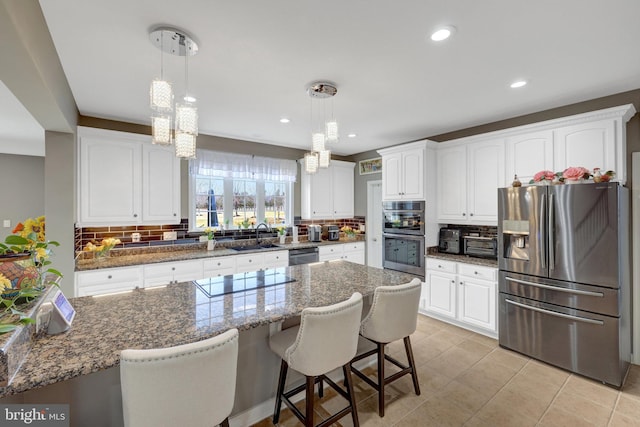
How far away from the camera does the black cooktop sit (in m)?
2.00

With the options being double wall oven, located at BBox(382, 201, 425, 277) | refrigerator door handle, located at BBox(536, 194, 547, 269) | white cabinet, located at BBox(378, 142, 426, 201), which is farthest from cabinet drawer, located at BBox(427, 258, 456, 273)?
refrigerator door handle, located at BBox(536, 194, 547, 269)

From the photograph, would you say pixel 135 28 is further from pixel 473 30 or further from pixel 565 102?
pixel 565 102

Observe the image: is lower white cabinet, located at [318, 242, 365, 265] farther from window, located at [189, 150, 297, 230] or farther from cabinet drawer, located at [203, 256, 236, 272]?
cabinet drawer, located at [203, 256, 236, 272]

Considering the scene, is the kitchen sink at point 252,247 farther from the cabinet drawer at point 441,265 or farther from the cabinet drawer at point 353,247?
the cabinet drawer at point 441,265

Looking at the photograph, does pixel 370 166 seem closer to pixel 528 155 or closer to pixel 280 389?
pixel 528 155

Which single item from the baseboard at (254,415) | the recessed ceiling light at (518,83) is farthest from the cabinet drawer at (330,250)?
the recessed ceiling light at (518,83)

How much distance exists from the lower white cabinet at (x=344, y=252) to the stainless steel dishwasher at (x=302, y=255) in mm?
106

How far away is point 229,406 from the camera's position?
Result: 1.27 m

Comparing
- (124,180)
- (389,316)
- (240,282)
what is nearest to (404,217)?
(389,316)

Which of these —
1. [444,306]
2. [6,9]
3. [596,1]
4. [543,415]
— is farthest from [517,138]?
[6,9]

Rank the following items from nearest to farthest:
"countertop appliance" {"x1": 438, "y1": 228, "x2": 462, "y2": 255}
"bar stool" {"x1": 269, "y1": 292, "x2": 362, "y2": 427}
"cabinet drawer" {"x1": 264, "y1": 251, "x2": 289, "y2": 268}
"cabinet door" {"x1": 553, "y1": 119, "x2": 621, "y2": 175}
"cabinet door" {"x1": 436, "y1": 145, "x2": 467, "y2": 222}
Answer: "bar stool" {"x1": 269, "y1": 292, "x2": 362, "y2": 427} → "cabinet door" {"x1": 553, "y1": 119, "x2": 621, "y2": 175} → "cabinet door" {"x1": 436, "y1": 145, "x2": 467, "y2": 222} → "countertop appliance" {"x1": 438, "y1": 228, "x2": 462, "y2": 255} → "cabinet drawer" {"x1": 264, "y1": 251, "x2": 289, "y2": 268}

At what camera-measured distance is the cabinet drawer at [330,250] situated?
477 cm

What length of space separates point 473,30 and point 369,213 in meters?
3.84

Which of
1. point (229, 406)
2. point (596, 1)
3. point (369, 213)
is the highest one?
point (596, 1)
